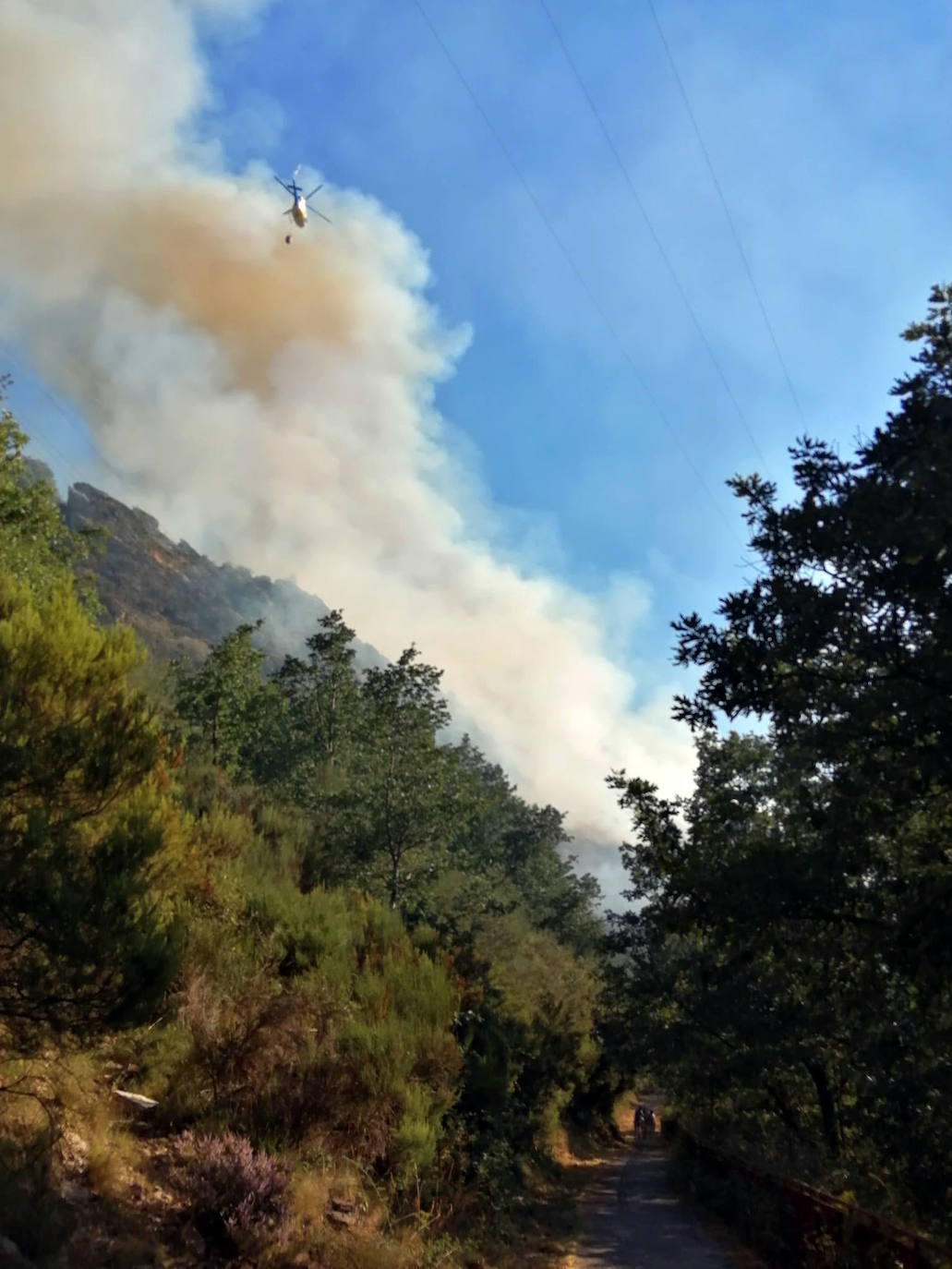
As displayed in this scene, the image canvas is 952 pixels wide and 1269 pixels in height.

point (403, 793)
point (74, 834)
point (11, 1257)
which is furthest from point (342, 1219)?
point (403, 793)

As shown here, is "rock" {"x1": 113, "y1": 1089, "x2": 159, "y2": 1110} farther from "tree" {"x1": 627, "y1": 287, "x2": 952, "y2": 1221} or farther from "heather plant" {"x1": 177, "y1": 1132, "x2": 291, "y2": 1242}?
"tree" {"x1": 627, "y1": 287, "x2": 952, "y2": 1221}

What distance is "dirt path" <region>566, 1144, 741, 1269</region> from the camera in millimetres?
14062

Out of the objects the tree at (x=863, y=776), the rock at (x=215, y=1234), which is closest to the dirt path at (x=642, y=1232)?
the tree at (x=863, y=776)

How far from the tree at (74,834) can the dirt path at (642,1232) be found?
382 inches

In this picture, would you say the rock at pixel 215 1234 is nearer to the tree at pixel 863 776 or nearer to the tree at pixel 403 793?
the tree at pixel 863 776

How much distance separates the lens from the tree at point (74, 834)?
7793mm

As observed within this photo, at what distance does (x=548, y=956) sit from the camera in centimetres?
4281

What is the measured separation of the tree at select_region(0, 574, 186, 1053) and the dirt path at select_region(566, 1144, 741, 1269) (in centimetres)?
970

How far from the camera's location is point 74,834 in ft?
28.3

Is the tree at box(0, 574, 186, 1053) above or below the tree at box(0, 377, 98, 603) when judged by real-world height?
below

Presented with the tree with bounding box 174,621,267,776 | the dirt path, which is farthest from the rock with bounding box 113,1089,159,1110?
the tree with bounding box 174,621,267,776

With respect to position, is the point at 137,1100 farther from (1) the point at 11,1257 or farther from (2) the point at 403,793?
(2) the point at 403,793

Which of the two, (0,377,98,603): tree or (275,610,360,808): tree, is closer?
(0,377,98,603): tree

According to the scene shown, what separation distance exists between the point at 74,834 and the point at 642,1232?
1575cm
